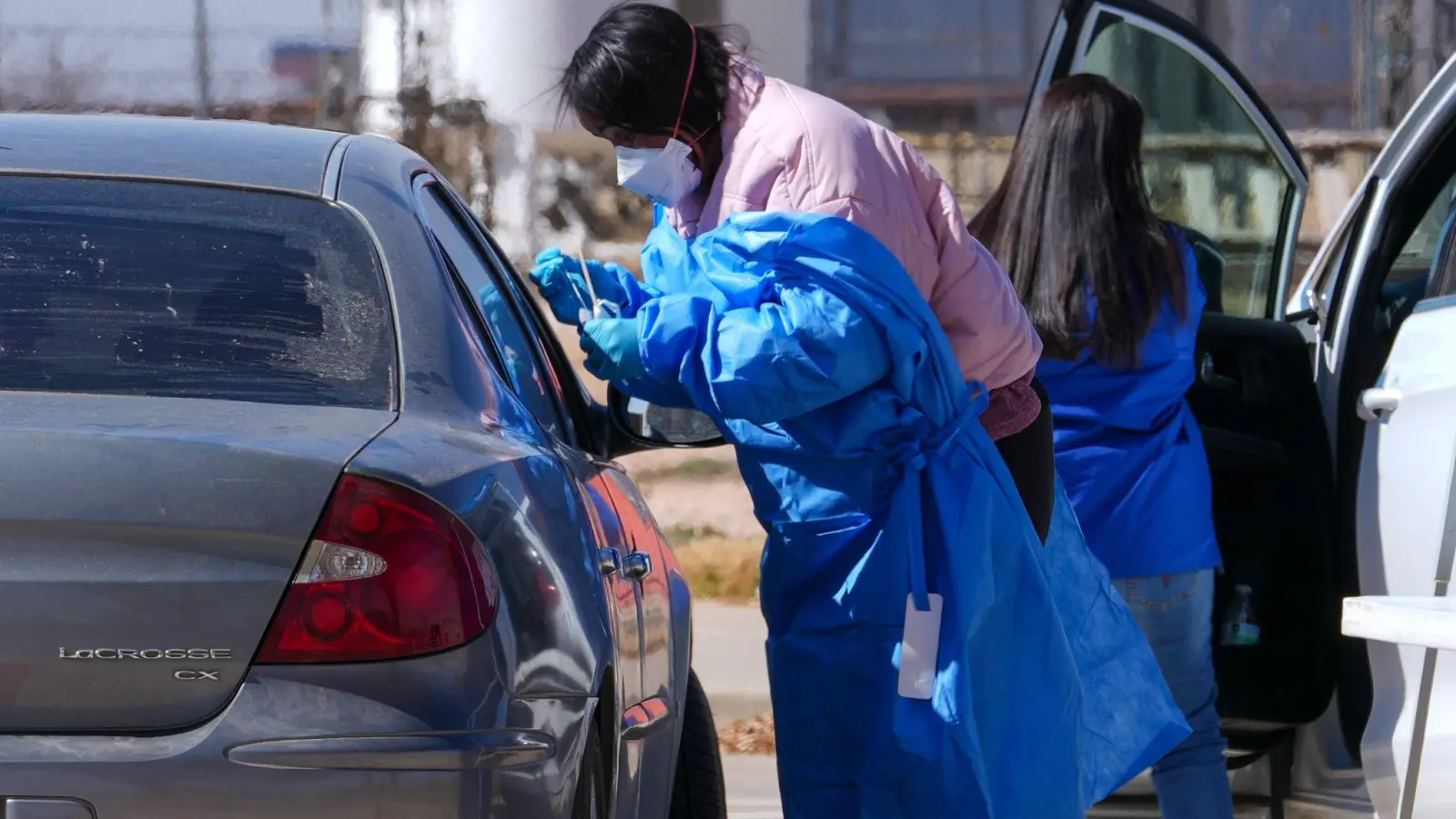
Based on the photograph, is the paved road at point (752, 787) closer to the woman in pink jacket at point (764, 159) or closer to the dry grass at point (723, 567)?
the woman in pink jacket at point (764, 159)

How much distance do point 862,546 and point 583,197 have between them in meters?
15.0

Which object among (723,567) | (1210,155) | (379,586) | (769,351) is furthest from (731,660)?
(379,586)

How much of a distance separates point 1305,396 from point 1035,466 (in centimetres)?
98

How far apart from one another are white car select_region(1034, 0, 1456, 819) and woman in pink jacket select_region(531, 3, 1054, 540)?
0.87 m

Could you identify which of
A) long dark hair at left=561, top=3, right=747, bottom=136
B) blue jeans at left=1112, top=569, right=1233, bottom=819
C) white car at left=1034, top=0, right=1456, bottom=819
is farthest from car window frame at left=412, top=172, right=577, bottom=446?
white car at left=1034, top=0, right=1456, bottom=819

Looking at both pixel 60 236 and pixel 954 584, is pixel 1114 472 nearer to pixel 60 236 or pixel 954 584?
pixel 954 584

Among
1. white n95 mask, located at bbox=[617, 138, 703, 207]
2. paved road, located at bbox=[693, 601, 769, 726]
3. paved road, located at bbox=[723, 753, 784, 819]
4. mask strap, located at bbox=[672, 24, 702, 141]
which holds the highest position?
mask strap, located at bbox=[672, 24, 702, 141]

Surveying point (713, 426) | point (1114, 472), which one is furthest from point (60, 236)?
point (1114, 472)

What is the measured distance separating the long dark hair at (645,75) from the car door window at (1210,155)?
148cm

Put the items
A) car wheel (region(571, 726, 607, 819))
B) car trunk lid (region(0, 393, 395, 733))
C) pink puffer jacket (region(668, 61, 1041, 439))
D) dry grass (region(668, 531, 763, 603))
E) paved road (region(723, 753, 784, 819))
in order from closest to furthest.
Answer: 1. car trunk lid (region(0, 393, 395, 733))
2. car wheel (region(571, 726, 607, 819))
3. pink puffer jacket (region(668, 61, 1041, 439))
4. paved road (region(723, 753, 784, 819))
5. dry grass (region(668, 531, 763, 603))

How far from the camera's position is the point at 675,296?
9.29 ft

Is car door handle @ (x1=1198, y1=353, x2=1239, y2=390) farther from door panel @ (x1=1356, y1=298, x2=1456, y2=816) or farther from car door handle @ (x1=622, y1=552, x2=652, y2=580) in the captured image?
car door handle @ (x1=622, y1=552, x2=652, y2=580)

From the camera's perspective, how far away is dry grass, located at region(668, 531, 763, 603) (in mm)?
9000

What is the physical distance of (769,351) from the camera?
2.70 meters
